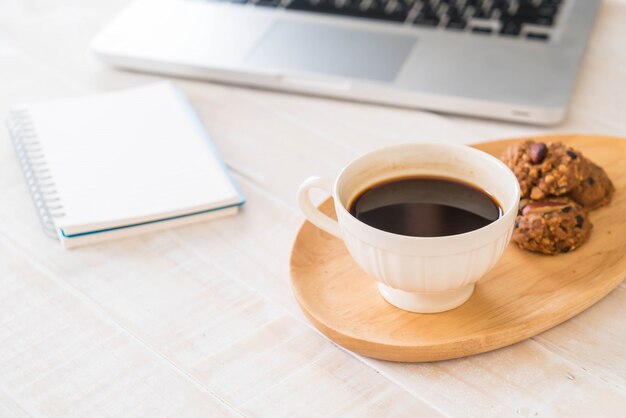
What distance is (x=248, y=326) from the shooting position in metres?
0.73

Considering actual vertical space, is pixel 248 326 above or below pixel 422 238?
below

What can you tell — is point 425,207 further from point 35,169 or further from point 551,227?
point 35,169

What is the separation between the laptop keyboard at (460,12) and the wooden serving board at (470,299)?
0.37 meters

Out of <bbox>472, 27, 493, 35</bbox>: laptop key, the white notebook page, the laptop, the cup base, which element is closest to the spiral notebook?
the white notebook page

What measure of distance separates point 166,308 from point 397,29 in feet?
1.79

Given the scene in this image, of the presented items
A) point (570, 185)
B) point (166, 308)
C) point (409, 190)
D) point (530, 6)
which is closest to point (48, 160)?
point (166, 308)

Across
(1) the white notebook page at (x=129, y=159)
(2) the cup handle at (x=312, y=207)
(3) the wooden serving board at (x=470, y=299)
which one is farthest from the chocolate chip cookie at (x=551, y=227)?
(1) the white notebook page at (x=129, y=159)

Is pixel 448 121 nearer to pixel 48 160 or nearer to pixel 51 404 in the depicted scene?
pixel 48 160

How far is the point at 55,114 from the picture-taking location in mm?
1009

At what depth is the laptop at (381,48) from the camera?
1012 mm

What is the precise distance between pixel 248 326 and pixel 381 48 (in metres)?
0.49

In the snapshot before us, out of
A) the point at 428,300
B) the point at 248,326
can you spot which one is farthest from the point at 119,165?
the point at 428,300

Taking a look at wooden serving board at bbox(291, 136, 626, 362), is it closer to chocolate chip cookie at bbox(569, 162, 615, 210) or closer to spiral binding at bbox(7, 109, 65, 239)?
chocolate chip cookie at bbox(569, 162, 615, 210)

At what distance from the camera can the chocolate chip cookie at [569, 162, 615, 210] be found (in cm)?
78
